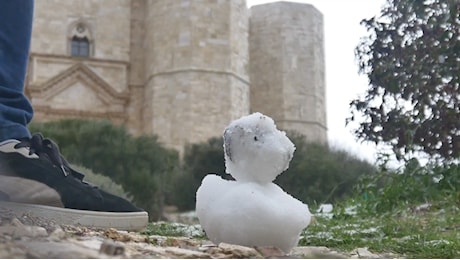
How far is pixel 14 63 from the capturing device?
7.68 ft

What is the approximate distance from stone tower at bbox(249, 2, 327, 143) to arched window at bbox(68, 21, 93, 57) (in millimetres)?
5345

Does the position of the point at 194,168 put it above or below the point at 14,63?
below

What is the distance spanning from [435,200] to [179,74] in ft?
45.7

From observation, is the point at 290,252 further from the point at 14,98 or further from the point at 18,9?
the point at 18,9

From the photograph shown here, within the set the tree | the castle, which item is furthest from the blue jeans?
the castle

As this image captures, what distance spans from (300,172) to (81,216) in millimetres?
13519

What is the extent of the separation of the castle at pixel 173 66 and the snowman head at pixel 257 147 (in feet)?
55.6

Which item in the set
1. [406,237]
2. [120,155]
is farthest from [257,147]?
[120,155]

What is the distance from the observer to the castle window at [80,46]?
68.8ft

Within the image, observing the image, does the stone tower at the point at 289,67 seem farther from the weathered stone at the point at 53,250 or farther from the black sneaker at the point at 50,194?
the weathered stone at the point at 53,250

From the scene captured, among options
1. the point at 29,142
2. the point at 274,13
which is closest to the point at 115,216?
the point at 29,142

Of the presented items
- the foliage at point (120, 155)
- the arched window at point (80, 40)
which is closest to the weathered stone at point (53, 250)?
the foliage at point (120, 155)

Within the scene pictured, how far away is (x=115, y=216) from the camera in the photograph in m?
2.16

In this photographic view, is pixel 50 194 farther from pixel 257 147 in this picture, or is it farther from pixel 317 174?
pixel 317 174
